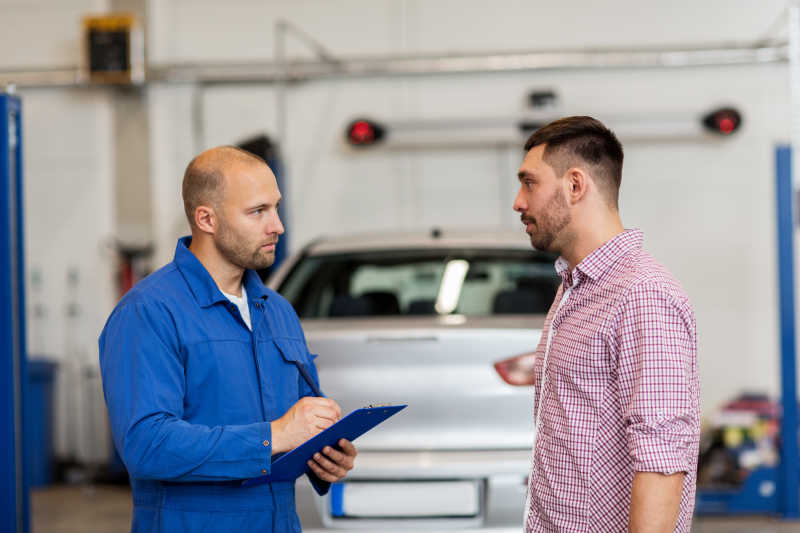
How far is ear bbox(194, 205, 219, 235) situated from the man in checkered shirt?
0.61 m

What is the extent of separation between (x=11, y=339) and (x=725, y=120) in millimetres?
4809

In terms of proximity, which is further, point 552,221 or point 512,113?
point 512,113

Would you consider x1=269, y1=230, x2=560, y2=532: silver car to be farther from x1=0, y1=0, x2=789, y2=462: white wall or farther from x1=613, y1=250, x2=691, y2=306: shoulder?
x1=0, y1=0, x2=789, y2=462: white wall

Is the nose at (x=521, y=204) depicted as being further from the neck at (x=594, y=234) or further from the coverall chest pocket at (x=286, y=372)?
the coverall chest pocket at (x=286, y=372)

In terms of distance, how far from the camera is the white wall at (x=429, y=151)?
6.96 m

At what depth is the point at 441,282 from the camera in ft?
12.1

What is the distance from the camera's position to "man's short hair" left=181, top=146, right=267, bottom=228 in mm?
1939

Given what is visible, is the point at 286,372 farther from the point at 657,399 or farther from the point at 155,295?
→ the point at 657,399

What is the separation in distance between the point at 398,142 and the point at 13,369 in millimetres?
3906

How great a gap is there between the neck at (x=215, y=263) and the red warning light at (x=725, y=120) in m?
5.17

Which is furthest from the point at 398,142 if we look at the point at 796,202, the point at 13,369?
the point at 13,369

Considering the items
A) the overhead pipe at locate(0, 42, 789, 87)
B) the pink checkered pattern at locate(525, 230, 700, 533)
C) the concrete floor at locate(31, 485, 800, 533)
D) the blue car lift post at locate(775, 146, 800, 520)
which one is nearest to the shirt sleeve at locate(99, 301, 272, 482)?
the pink checkered pattern at locate(525, 230, 700, 533)

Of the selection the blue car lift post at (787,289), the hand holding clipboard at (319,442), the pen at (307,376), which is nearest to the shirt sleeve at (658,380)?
the hand holding clipboard at (319,442)

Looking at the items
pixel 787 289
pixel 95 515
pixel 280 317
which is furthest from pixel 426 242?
pixel 95 515
